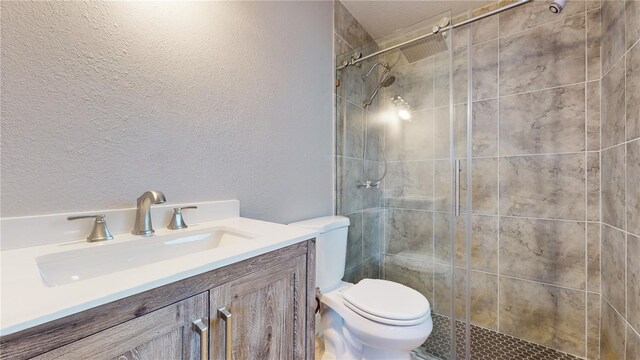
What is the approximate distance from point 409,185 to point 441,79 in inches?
28.3

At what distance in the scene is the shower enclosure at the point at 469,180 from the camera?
160 centimetres

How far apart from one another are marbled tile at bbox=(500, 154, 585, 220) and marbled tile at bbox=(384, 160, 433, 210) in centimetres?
64

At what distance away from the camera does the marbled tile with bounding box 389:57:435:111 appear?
167 cm

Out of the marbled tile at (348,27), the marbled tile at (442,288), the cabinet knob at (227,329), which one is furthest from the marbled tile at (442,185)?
the cabinet knob at (227,329)

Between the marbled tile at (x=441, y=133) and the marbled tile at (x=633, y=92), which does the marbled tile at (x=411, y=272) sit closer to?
the marbled tile at (x=441, y=133)

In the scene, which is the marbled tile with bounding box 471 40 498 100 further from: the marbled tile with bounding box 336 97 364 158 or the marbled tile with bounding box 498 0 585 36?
the marbled tile with bounding box 336 97 364 158

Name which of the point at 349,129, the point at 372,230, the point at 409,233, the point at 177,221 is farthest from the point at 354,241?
the point at 177,221

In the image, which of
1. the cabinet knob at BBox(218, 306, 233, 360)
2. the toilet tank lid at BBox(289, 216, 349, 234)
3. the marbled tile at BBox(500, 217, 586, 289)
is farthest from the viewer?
the marbled tile at BBox(500, 217, 586, 289)

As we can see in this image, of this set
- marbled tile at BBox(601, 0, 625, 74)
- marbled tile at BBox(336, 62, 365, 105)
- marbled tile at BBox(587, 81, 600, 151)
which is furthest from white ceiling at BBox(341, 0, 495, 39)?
marbled tile at BBox(587, 81, 600, 151)

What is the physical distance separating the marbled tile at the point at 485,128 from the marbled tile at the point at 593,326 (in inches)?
42.1

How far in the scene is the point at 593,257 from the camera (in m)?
1.59

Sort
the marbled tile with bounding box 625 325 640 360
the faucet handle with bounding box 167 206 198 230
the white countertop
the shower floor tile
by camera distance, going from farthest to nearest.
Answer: the shower floor tile, the marbled tile with bounding box 625 325 640 360, the faucet handle with bounding box 167 206 198 230, the white countertop

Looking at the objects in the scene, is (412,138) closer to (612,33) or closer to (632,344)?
(612,33)

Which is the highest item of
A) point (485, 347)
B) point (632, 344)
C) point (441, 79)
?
point (441, 79)
